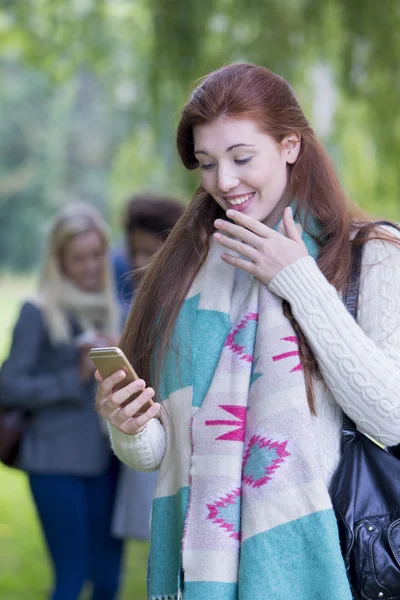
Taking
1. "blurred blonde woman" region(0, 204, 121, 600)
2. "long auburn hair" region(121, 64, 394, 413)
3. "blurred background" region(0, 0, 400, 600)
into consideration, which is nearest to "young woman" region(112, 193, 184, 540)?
"blurred blonde woman" region(0, 204, 121, 600)

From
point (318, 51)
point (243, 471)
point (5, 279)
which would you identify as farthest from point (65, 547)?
point (5, 279)

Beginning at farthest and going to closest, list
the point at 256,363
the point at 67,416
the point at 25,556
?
the point at 25,556, the point at 67,416, the point at 256,363

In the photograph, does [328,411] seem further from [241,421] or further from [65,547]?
[65,547]

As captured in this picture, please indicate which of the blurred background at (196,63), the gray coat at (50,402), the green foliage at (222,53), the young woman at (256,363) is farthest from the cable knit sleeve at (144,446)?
the green foliage at (222,53)

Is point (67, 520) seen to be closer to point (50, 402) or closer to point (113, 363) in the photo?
point (50, 402)

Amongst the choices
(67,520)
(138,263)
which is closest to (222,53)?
(138,263)

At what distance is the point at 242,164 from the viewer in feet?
6.32

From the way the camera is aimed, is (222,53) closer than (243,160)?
No

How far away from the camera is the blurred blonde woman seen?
11.8 ft

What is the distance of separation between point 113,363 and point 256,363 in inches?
11.4

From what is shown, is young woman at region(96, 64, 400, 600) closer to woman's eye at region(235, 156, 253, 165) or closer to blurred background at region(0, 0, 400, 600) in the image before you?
woman's eye at region(235, 156, 253, 165)

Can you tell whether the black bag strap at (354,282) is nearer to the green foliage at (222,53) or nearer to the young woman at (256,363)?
the young woman at (256,363)

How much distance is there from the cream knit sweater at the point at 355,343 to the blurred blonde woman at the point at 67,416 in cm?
191

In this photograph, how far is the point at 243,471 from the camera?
1862 mm
